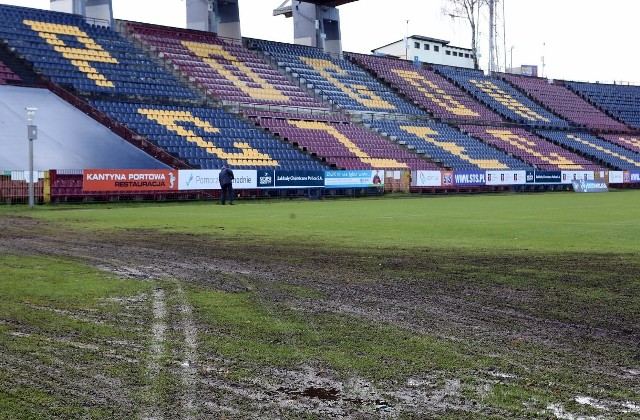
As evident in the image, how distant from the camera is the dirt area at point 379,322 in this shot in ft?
16.9

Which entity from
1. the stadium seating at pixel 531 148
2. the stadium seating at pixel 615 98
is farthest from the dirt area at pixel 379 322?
the stadium seating at pixel 615 98

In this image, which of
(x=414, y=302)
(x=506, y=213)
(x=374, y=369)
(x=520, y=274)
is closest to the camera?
(x=374, y=369)

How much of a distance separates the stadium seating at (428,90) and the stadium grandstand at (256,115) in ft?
0.56

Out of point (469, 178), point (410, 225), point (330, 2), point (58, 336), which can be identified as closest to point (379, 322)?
point (58, 336)

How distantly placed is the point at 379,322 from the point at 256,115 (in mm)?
42335

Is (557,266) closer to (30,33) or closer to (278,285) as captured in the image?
(278,285)

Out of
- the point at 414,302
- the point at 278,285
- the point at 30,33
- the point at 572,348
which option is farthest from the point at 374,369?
the point at 30,33

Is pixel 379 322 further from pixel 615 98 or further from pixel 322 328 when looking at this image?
pixel 615 98

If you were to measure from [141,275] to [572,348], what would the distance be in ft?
21.9

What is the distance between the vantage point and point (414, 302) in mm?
9031

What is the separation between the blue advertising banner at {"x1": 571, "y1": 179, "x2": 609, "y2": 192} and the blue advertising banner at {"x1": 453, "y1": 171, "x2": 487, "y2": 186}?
319 inches

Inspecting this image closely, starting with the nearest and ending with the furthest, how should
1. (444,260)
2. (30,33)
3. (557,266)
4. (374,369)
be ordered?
1. (374,369)
2. (557,266)
3. (444,260)
4. (30,33)

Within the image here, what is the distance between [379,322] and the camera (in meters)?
7.91

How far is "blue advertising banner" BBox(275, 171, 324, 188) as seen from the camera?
39719 millimetres
